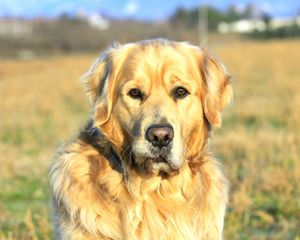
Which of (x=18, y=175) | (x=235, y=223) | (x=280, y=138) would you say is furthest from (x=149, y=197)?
(x=280, y=138)

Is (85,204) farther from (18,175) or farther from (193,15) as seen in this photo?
(193,15)

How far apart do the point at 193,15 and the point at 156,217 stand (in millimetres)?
77904

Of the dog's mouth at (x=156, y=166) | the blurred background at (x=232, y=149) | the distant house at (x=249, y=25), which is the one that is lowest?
the distant house at (x=249, y=25)

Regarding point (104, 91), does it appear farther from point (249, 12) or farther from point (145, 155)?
point (249, 12)

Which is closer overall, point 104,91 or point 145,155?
point 145,155

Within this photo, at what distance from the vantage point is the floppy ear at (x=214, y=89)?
4.42m

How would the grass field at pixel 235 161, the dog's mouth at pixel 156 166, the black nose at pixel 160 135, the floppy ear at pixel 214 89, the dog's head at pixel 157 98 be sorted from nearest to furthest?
1. the black nose at pixel 160 135
2. the dog's head at pixel 157 98
3. the dog's mouth at pixel 156 166
4. the floppy ear at pixel 214 89
5. the grass field at pixel 235 161

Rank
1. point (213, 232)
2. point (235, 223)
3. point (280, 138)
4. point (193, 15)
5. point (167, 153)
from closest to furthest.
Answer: point (167, 153), point (213, 232), point (235, 223), point (280, 138), point (193, 15)

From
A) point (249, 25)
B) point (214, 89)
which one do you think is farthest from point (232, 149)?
point (249, 25)

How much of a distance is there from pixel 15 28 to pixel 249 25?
133 ft

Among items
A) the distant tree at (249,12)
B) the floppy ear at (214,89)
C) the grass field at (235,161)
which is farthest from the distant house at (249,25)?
the floppy ear at (214,89)

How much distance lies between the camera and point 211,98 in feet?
14.6

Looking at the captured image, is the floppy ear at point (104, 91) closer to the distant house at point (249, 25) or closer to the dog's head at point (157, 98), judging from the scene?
the dog's head at point (157, 98)

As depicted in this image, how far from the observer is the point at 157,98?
4176 mm
